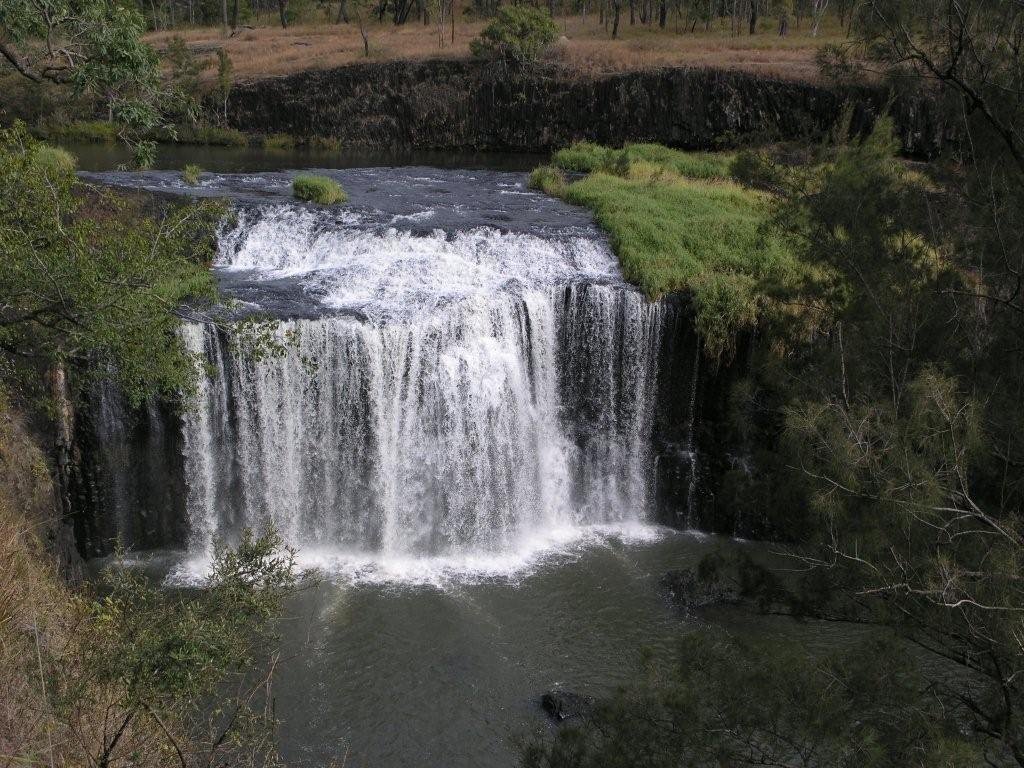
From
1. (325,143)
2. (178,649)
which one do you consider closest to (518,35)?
(325,143)

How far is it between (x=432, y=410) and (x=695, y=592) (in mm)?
5641

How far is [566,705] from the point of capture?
10.9 metres

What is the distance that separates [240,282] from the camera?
1700 cm

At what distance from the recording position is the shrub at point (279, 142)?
41.9 meters

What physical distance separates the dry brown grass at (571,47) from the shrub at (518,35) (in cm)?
172

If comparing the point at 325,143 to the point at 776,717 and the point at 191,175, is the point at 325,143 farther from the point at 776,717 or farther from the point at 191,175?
the point at 776,717

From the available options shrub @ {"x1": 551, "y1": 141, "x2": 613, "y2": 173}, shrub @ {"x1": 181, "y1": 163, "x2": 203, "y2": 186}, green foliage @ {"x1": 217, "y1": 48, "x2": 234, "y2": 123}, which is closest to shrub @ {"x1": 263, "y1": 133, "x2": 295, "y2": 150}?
green foliage @ {"x1": 217, "y1": 48, "x2": 234, "y2": 123}

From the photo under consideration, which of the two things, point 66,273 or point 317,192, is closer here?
point 66,273

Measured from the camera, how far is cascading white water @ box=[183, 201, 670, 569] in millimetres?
14594

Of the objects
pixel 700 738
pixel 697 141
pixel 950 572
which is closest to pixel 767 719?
pixel 700 738

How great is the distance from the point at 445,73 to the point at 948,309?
4118cm

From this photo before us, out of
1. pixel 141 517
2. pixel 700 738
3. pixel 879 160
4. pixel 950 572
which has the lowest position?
pixel 141 517

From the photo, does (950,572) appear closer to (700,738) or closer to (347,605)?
(700,738)

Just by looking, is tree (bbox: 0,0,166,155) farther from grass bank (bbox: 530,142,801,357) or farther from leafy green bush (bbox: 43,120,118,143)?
leafy green bush (bbox: 43,120,118,143)
